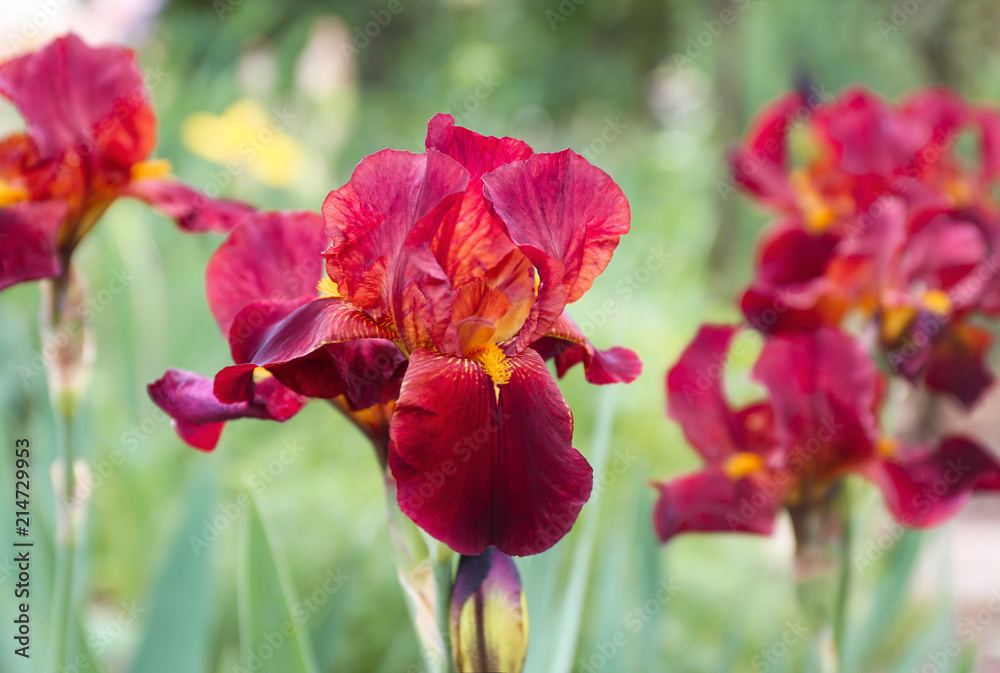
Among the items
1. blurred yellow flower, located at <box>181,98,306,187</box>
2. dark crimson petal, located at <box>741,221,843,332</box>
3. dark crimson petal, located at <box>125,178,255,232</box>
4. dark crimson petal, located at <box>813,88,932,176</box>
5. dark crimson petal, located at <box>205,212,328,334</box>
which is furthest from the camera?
blurred yellow flower, located at <box>181,98,306,187</box>

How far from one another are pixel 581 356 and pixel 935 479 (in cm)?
54

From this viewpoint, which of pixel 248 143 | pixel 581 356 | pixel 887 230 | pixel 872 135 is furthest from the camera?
pixel 248 143

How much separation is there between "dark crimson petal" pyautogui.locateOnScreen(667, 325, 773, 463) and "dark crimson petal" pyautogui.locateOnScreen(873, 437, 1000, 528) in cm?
14

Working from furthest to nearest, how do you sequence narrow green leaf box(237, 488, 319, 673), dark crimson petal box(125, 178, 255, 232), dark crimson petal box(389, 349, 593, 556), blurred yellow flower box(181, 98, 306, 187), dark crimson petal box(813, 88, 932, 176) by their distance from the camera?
blurred yellow flower box(181, 98, 306, 187)
dark crimson petal box(813, 88, 932, 176)
dark crimson petal box(125, 178, 255, 232)
narrow green leaf box(237, 488, 319, 673)
dark crimson petal box(389, 349, 593, 556)

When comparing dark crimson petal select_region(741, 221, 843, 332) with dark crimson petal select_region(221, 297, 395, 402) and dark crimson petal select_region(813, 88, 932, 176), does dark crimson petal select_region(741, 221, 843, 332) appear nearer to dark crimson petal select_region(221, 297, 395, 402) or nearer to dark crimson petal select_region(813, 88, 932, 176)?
dark crimson petal select_region(813, 88, 932, 176)

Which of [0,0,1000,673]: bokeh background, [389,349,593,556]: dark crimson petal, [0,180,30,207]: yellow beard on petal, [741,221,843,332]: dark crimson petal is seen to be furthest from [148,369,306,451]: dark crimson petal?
[741,221,843,332]: dark crimson petal

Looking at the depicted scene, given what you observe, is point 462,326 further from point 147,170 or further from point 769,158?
point 769,158

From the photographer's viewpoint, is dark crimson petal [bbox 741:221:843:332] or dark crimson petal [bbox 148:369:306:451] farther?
dark crimson petal [bbox 741:221:843:332]

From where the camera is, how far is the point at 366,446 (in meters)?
2.32

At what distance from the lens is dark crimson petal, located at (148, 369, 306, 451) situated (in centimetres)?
55

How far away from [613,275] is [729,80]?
2184mm

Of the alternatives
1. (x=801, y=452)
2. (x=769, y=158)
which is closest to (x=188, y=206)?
(x=801, y=452)

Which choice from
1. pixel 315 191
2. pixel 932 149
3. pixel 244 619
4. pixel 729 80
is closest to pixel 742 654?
pixel 932 149

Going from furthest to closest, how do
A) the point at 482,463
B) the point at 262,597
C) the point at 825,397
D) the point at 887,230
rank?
the point at 887,230 → the point at 825,397 → the point at 262,597 → the point at 482,463
